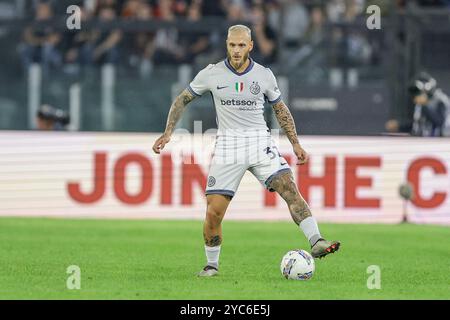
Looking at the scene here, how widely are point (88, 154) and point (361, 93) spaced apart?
4.89 meters

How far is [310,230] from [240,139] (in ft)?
3.56

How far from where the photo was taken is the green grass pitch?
1138 cm

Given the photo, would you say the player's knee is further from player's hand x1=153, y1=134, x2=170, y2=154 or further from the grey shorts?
player's hand x1=153, y1=134, x2=170, y2=154

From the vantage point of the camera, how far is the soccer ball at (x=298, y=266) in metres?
12.3

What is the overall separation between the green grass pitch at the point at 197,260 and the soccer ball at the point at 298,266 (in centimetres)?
10

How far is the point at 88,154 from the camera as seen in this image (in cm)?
2119

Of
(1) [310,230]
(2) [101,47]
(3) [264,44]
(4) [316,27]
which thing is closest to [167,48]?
(2) [101,47]

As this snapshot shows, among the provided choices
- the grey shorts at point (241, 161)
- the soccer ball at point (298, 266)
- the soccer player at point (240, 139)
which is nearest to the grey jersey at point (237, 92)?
the soccer player at point (240, 139)

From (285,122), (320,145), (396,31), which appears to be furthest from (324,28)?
(285,122)

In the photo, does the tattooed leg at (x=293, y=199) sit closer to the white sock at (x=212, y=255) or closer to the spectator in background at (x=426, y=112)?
the white sock at (x=212, y=255)

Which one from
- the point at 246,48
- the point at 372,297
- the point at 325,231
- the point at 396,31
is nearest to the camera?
the point at 372,297

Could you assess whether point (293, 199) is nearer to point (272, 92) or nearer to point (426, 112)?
point (272, 92)

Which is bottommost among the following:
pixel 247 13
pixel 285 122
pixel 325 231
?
pixel 325 231

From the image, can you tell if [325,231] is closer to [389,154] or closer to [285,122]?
[389,154]
